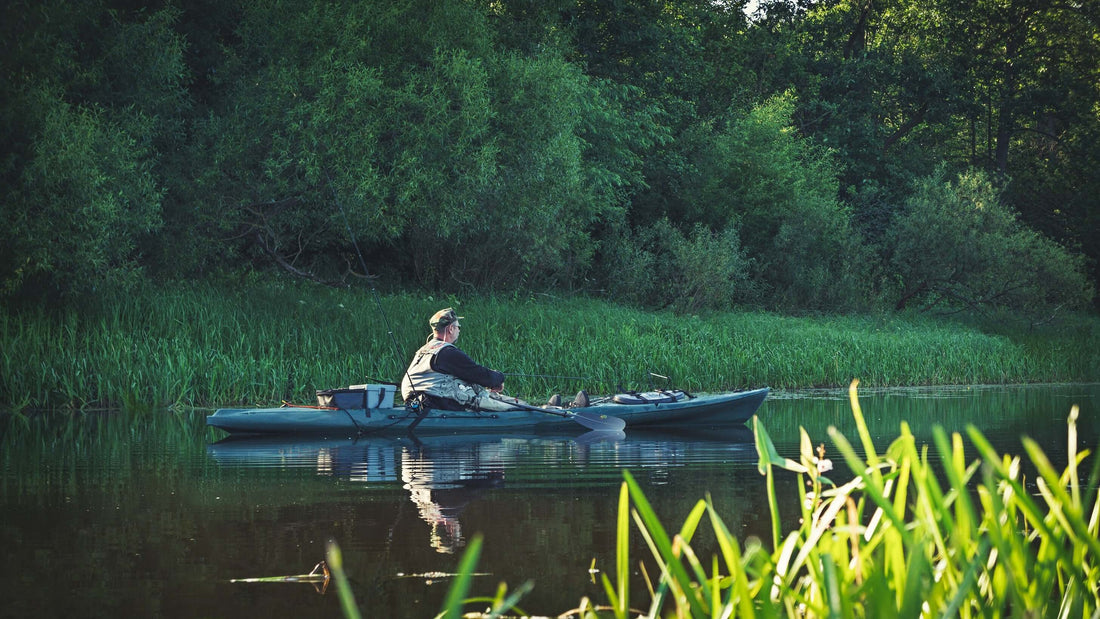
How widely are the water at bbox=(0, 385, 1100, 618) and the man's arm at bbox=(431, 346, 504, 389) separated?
56cm

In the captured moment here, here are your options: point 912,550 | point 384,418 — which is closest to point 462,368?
point 384,418

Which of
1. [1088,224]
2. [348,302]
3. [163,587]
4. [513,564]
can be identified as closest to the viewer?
[163,587]

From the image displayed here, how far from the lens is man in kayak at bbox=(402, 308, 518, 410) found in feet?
37.7

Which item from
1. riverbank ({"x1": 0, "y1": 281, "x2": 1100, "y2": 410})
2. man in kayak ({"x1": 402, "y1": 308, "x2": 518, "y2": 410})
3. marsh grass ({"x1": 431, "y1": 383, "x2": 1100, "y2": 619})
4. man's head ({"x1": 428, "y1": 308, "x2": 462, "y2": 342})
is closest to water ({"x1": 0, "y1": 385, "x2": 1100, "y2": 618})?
man in kayak ({"x1": 402, "y1": 308, "x2": 518, "y2": 410})

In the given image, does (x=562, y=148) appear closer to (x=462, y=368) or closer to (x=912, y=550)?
(x=462, y=368)

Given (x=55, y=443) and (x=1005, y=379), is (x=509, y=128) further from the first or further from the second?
(x=55, y=443)

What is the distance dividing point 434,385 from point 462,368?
0.43 meters

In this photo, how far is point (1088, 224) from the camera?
35219mm

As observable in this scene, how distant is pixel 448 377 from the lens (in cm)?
1186

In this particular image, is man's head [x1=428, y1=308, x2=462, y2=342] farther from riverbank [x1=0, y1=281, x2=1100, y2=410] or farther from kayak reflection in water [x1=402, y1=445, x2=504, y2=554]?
riverbank [x1=0, y1=281, x2=1100, y2=410]

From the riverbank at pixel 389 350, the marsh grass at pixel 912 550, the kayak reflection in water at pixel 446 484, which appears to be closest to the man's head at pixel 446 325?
the kayak reflection in water at pixel 446 484

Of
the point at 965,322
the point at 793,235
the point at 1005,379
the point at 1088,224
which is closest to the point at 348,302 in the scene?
the point at 1005,379

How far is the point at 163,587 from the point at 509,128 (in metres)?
16.9

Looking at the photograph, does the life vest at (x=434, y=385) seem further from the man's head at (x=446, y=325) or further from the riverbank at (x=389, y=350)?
the riverbank at (x=389, y=350)
